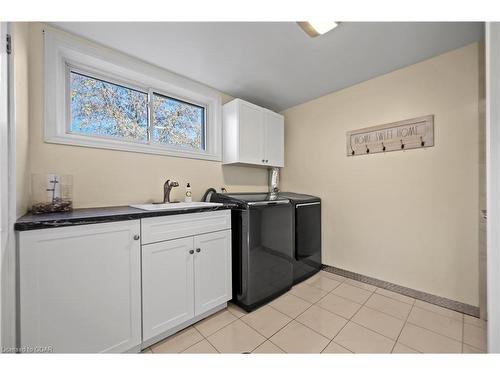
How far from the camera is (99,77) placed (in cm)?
173

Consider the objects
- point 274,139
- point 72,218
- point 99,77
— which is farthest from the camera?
point 274,139

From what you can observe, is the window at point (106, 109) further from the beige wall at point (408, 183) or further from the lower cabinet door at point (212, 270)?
the beige wall at point (408, 183)

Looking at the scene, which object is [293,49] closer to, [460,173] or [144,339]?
[460,173]

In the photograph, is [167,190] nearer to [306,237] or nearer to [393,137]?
[306,237]

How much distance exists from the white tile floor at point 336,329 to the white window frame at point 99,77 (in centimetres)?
157

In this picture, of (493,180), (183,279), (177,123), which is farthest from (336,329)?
(177,123)

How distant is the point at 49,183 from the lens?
1.35m

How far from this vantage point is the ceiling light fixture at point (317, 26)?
1378 millimetres

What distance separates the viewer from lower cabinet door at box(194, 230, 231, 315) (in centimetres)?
152

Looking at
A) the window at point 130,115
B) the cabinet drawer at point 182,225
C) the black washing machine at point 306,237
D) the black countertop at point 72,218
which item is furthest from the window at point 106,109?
the black washing machine at point 306,237

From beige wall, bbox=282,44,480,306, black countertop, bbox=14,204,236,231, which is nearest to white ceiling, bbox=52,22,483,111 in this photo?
beige wall, bbox=282,44,480,306

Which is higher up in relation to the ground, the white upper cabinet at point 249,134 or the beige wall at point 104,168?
the white upper cabinet at point 249,134

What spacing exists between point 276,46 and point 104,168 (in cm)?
173
